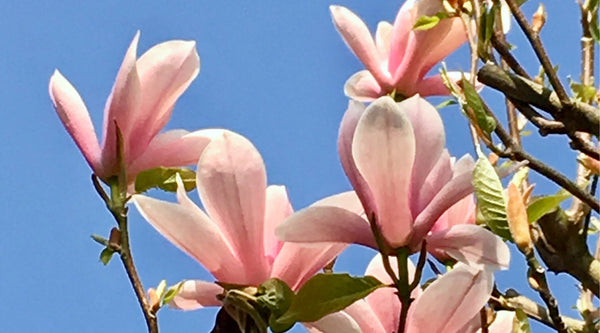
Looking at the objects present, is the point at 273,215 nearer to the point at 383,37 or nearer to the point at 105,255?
the point at 105,255

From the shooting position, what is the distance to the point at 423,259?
68cm

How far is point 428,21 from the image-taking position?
3.35ft

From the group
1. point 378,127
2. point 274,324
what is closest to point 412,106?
point 378,127

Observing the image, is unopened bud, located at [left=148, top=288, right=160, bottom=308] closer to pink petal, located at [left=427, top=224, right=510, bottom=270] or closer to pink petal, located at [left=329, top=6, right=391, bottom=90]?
pink petal, located at [left=427, top=224, right=510, bottom=270]

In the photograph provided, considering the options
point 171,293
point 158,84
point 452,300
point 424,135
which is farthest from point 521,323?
point 158,84

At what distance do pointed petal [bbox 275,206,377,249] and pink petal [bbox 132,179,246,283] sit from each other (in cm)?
7

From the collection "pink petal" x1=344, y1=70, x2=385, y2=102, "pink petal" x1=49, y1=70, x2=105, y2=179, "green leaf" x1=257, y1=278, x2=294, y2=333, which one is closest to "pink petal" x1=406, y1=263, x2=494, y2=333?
"green leaf" x1=257, y1=278, x2=294, y2=333

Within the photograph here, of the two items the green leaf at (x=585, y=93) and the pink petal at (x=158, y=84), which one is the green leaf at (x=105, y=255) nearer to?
the pink petal at (x=158, y=84)

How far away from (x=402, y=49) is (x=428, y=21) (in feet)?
0.25

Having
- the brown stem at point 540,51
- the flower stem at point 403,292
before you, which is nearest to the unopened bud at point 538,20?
the brown stem at point 540,51

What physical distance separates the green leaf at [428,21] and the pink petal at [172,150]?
0.96 feet

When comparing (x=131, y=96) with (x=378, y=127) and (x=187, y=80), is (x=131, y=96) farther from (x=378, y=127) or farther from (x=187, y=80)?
(x=378, y=127)

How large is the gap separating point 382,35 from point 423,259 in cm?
52

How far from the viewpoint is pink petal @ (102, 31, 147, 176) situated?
0.82m
